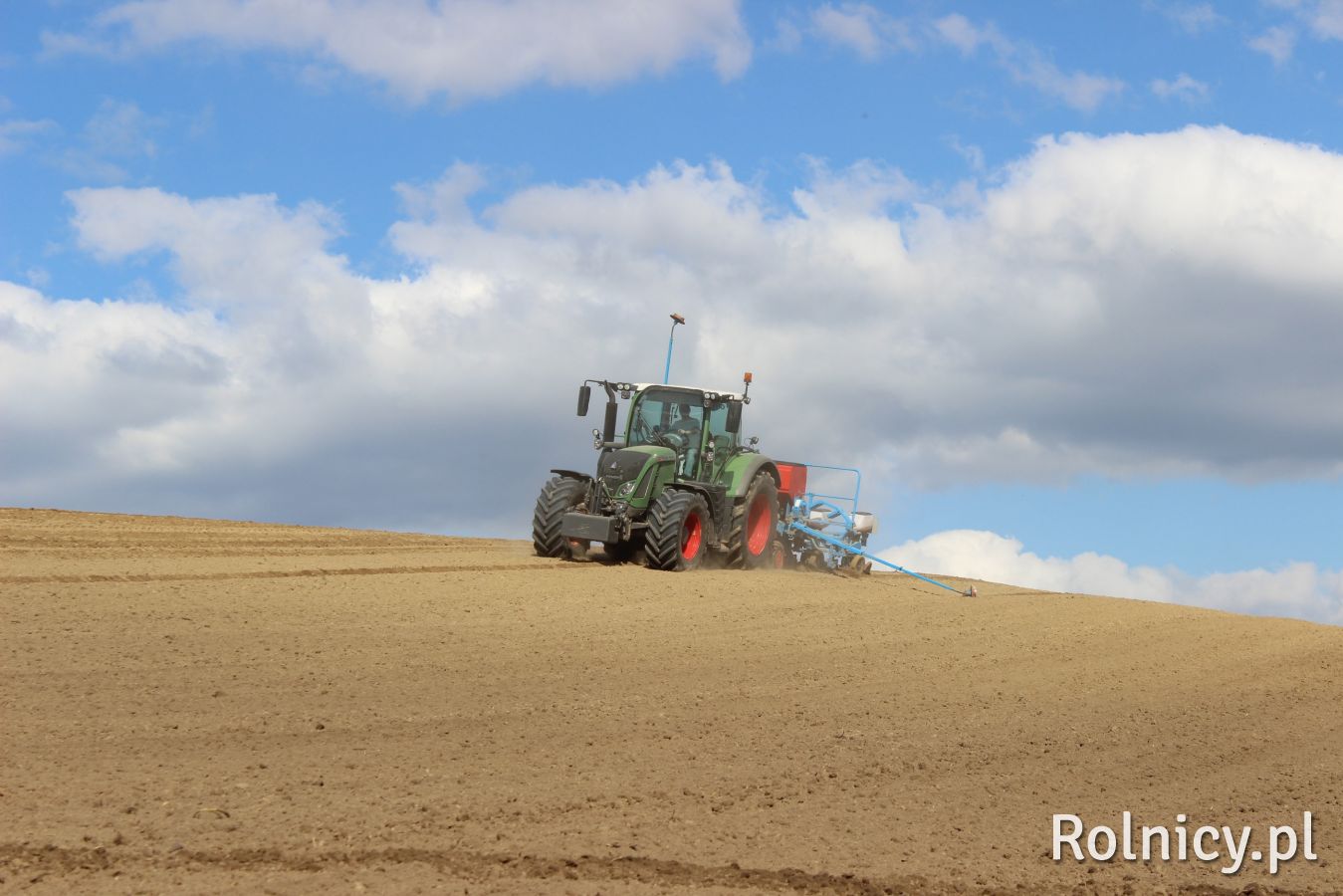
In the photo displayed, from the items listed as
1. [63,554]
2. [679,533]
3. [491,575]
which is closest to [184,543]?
[63,554]

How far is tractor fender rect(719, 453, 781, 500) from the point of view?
1847 centimetres

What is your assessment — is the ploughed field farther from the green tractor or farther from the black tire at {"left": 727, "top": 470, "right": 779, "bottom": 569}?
the black tire at {"left": 727, "top": 470, "right": 779, "bottom": 569}

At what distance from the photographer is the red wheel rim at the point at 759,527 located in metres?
19.5

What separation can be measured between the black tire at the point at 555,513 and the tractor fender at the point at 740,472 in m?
2.06

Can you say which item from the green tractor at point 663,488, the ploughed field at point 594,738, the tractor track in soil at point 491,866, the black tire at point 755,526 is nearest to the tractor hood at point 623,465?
the green tractor at point 663,488

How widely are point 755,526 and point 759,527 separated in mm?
157

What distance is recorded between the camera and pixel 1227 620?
56.1 feet

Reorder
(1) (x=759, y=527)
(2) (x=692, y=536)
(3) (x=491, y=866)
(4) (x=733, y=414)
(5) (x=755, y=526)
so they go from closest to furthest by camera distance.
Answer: (3) (x=491, y=866) → (2) (x=692, y=536) → (4) (x=733, y=414) → (5) (x=755, y=526) → (1) (x=759, y=527)

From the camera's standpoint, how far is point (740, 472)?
1861 cm

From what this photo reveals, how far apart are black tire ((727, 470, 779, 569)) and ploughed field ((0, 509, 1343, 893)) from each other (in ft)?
11.1

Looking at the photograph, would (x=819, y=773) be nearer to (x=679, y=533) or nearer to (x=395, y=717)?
(x=395, y=717)

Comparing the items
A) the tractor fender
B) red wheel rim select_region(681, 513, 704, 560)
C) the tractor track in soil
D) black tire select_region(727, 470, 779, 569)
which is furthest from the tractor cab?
the tractor track in soil

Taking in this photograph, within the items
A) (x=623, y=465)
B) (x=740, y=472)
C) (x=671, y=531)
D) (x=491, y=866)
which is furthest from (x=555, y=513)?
(x=491, y=866)

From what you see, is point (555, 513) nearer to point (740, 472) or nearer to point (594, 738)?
point (740, 472)
